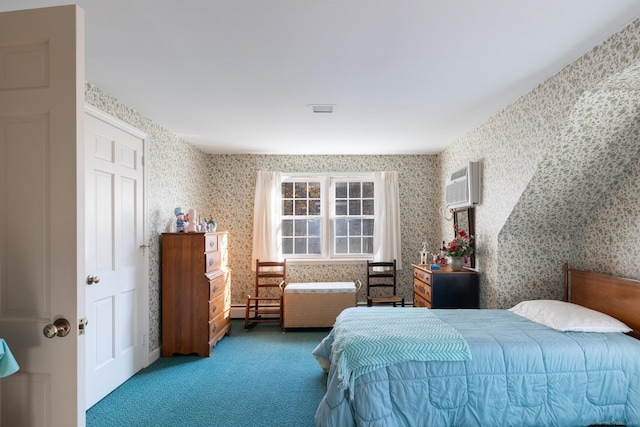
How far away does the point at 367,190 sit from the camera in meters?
5.77

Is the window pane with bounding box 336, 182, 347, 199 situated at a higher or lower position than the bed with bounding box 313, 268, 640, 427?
higher

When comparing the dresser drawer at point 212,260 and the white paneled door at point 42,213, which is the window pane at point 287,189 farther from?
the white paneled door at point 42,213

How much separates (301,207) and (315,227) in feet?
1.29

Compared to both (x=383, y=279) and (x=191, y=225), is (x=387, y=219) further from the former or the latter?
(x=191, y=225)

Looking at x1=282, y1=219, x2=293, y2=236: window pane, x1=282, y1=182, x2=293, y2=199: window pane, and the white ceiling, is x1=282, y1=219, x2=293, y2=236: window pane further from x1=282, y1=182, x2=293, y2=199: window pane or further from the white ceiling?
the white ceiling

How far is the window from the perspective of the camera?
5.71 m

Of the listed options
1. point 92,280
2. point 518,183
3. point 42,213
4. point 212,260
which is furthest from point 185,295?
point 518,183

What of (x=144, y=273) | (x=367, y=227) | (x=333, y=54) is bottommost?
(x=144, y=273)

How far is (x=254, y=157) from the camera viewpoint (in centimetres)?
561

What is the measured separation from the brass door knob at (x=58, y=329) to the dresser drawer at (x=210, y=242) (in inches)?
108

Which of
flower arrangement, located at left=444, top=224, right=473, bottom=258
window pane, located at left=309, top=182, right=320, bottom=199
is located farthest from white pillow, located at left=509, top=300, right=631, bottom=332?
window pane, located at left=309, top=182, right=320, bottom=199

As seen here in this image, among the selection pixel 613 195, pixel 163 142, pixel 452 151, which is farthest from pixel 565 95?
pixel 163 142

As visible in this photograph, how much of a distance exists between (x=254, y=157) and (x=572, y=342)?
456 centimetres

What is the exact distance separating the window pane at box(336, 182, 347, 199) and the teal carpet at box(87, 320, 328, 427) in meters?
2.41
